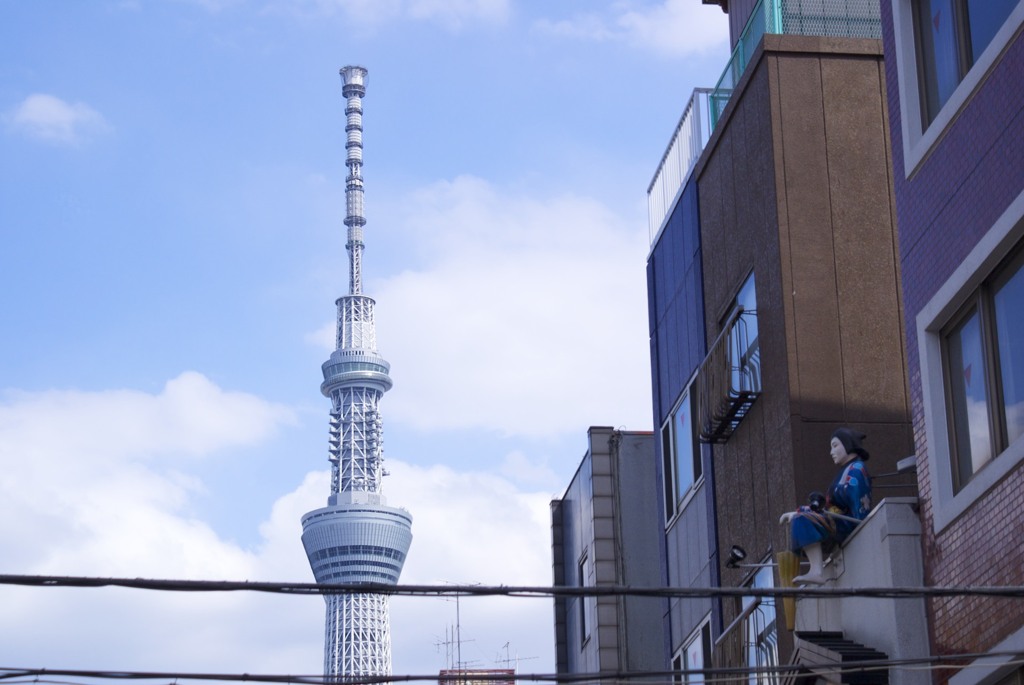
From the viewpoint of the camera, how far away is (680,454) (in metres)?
22.9

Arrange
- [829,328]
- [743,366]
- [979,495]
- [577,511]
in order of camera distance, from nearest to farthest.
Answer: [979,495] → [829,328] → [743,366] → [577,511]

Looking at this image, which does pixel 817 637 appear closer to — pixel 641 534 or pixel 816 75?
pixel 816 75

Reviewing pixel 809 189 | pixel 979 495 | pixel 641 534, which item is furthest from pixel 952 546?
pixel 641 534

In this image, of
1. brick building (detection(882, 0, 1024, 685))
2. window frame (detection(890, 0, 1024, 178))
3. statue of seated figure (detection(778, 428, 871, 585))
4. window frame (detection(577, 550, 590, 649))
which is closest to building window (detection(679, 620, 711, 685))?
statue of seated figure (detection(778, 428, 871, 585))

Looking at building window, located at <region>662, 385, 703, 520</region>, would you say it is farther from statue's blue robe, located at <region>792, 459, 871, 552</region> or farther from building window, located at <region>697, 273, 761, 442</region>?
statue's blue robe, located at <region>792, 459, 871, 552</region>

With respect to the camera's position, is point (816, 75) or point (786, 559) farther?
point (816, 75)

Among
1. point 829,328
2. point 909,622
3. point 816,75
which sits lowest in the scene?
point 909,622

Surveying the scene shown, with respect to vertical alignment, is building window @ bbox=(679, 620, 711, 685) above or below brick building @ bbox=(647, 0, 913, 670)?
below

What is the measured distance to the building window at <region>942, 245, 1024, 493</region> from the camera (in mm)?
12656

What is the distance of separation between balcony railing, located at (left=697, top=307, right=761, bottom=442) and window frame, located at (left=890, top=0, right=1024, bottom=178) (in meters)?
4.31

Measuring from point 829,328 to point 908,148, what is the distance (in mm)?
3396

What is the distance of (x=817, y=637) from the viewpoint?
14898mm

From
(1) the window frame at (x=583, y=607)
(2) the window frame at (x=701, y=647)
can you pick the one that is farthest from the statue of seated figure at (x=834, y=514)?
(1) the window frame at (x=583, y=607)

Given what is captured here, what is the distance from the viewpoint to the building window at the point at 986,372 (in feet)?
41.5
